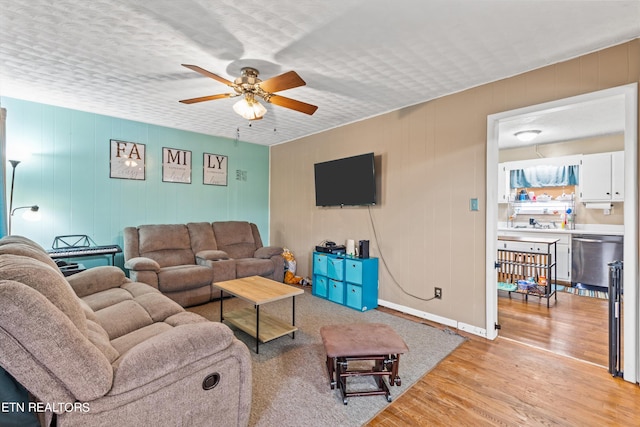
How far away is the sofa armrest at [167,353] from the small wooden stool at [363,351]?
77 cm

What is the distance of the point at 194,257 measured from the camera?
4.26 meters

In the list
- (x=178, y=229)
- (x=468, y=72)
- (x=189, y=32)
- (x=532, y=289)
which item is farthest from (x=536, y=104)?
(x=178, y=229)

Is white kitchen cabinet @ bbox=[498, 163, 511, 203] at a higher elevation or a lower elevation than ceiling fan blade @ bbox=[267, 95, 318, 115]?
lower

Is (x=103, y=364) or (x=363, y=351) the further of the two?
(x=363, y=351)

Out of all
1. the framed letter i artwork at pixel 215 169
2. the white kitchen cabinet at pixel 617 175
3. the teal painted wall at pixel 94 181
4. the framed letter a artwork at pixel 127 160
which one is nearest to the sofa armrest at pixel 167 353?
the teal painted wall at pixel 94 181

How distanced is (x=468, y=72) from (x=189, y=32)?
2.40m

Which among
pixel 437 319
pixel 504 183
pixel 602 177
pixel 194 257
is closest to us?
pixel 437 319

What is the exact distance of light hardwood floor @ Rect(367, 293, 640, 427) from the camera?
5.83ft

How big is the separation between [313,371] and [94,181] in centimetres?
381

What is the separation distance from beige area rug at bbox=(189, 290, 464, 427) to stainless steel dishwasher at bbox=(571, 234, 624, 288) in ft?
10.7

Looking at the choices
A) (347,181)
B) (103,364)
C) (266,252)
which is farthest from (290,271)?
(103,364)

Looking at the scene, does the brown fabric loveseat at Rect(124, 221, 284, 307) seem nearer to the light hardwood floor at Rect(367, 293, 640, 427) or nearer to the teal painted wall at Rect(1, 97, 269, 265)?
the teal painted wall at Rect(1, 97, 269, 265)

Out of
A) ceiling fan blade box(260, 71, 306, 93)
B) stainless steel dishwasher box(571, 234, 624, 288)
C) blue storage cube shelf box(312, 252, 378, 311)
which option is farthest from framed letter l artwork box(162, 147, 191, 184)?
stainless steel dishwasher box(571, 234, 624, 288)

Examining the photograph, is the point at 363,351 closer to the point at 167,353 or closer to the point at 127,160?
the point at 167,353
